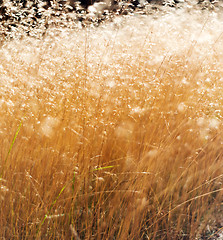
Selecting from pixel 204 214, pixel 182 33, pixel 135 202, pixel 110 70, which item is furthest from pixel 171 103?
pixel 182 33

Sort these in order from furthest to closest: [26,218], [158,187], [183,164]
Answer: [183,164] < [158,187] < [26,218]

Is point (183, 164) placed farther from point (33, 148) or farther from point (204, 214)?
point (33, 148)

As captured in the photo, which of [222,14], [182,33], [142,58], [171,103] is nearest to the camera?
[171,103]

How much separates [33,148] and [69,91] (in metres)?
0.54

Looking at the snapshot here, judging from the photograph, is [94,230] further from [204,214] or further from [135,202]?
[204,214]

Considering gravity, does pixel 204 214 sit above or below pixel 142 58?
below

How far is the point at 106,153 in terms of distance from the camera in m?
1.46

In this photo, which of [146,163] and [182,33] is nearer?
[146,163]

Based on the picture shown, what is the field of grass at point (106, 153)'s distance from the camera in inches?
43.8

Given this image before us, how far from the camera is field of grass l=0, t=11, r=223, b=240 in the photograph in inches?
43.8

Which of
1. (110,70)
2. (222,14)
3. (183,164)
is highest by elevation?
(222,14)

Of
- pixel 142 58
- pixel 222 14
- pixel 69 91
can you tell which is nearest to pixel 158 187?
pixel 69 91

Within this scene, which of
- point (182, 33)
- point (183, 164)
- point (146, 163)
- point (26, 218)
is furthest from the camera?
point (182, 33)

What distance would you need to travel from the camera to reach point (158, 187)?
1332 mm
